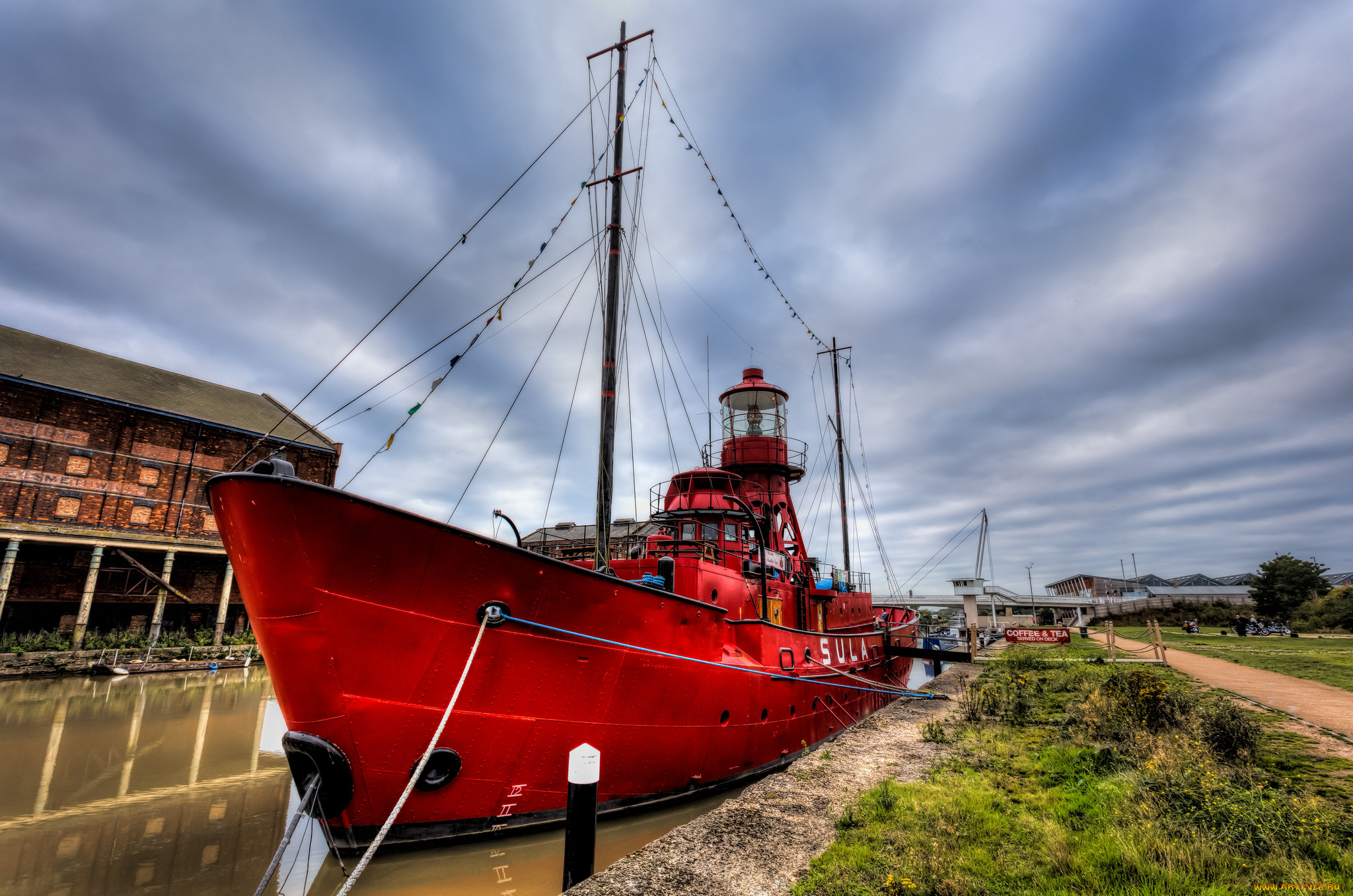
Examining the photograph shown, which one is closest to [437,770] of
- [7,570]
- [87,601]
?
[87,601]

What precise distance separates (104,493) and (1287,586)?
6295cm

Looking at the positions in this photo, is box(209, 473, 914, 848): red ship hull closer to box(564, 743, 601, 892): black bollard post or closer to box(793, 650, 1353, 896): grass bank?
box(564, 743, 601, 892): black bollard post

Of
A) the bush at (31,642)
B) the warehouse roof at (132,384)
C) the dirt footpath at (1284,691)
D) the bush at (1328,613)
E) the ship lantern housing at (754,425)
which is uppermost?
the warehouse roof at (132,384)

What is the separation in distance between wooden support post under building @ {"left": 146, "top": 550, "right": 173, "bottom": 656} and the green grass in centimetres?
3573

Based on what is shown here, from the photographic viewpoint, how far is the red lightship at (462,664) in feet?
18.0

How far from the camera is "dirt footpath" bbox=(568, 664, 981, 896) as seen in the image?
4230 millimetres

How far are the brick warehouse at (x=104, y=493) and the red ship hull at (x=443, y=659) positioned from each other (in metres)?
19.8

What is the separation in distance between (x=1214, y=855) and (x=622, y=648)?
531cm

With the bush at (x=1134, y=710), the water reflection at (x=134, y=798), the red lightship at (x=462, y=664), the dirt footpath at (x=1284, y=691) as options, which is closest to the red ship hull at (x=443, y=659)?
the red lightship at (x=462, y=664)

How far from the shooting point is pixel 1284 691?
10102 millimetres

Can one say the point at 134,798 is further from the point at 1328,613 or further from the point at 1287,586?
the point at 1287,586

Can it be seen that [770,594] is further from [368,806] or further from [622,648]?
[368,806]

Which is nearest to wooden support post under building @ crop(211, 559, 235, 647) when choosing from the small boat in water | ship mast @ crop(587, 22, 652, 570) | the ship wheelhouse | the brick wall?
the small boat in water

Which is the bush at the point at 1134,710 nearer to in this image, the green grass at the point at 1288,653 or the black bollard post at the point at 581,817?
the green grass at the point at 1288,653
